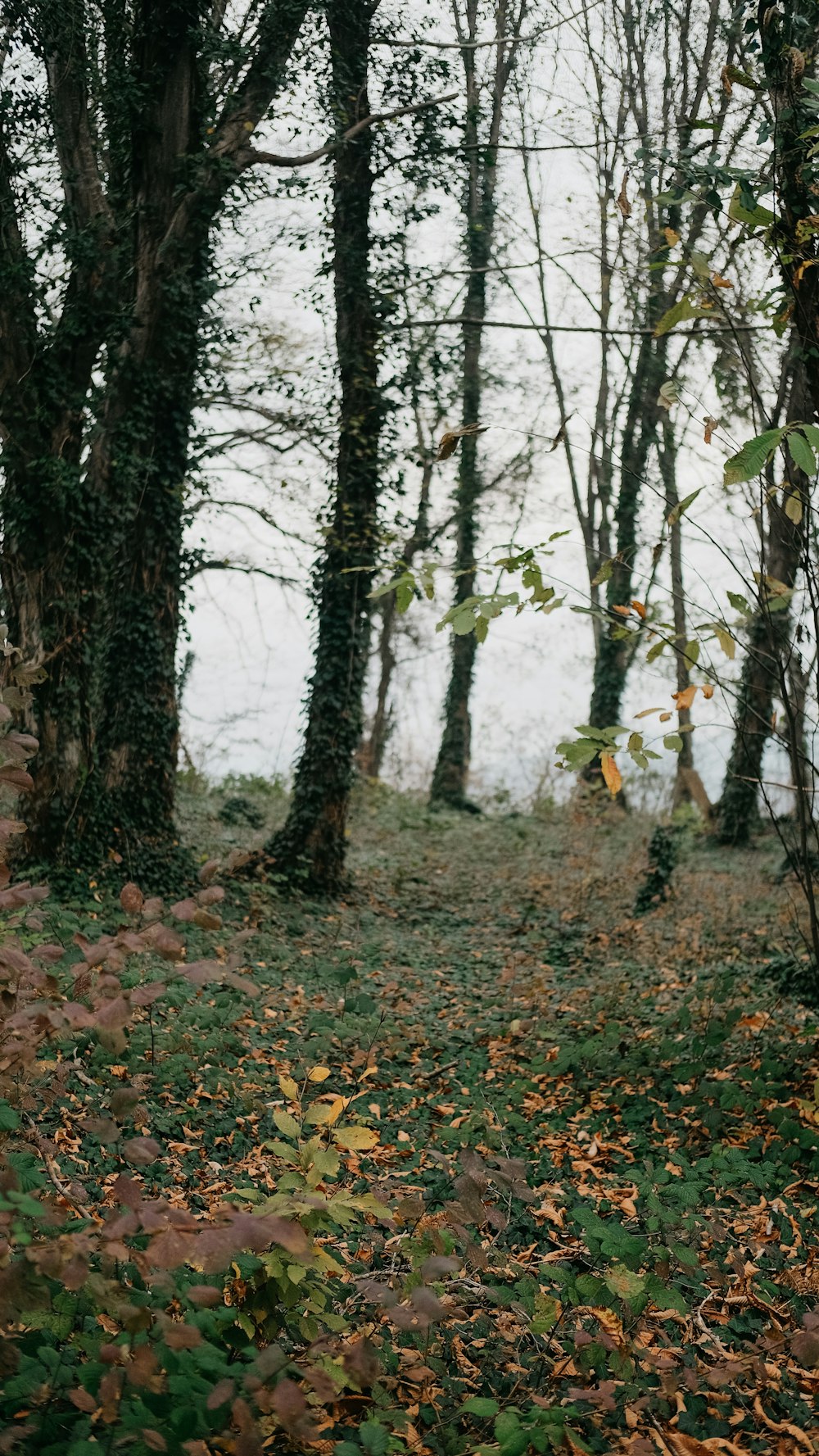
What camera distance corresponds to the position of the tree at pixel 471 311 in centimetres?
1220

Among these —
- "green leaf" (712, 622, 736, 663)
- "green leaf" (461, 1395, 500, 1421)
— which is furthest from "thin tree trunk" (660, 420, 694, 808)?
"green leaf" (461, 1395, 500, 1421)

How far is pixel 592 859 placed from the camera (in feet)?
39.5

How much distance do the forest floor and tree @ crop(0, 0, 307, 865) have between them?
139 centimetres

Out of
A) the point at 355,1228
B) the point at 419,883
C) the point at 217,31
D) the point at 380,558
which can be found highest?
the point at 217,31

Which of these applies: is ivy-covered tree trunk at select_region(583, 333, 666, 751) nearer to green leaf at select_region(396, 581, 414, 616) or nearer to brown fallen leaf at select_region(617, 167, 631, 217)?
brown fallen leaf at select_region(617, 167, 631, 217)

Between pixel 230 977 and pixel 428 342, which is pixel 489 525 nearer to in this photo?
pixel 428 342

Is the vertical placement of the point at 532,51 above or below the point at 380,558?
above

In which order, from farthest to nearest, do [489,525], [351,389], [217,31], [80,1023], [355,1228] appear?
1. [489,525]
2. [351,389]
3. [217,31]
4. [355,1228]
5. [80,1023]

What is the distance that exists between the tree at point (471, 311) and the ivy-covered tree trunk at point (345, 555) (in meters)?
1.15

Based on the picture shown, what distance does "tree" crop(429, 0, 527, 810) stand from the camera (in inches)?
480

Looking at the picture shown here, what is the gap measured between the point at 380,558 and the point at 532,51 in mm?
8238

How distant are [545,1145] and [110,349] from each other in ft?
24.4

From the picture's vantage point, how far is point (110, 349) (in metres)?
8.77

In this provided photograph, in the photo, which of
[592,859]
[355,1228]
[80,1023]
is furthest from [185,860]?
[80,1023]
